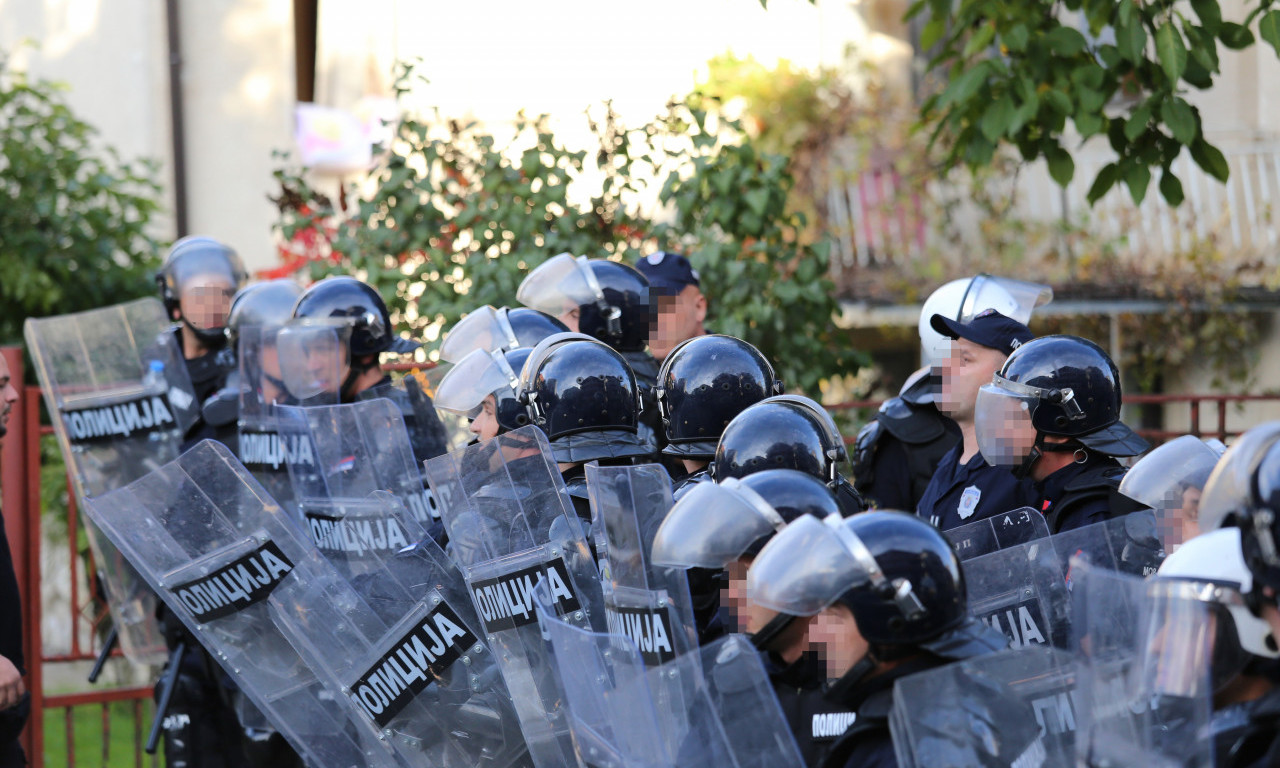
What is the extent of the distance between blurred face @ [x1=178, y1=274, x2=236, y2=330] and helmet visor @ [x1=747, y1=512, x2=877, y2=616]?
12.8 feet

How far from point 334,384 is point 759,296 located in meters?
2.15

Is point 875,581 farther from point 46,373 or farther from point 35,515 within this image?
point 35,515

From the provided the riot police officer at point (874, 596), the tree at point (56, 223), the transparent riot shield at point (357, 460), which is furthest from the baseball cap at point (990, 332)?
the tree at point (56, 223)

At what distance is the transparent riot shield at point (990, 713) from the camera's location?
1864 millimetres

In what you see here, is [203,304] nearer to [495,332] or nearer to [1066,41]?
[495,332]

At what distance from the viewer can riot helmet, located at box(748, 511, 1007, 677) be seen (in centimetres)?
200

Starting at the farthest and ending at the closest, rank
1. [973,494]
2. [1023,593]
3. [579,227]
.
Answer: [579,227], [973,494], [1023,593]

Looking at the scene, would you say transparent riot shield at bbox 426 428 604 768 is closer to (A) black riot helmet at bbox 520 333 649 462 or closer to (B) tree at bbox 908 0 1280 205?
(A) black riot helmet at bbox 520 333 649 462

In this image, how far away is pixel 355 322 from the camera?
4.70 m

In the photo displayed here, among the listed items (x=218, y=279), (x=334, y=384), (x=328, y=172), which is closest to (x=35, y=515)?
(x=218, y=279)

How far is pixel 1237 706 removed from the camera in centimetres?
191

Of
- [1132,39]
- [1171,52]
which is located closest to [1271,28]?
[1171,52]

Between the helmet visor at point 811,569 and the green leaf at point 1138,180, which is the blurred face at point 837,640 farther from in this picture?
the green leaf at point 1138,180

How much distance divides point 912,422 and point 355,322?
2.03m
